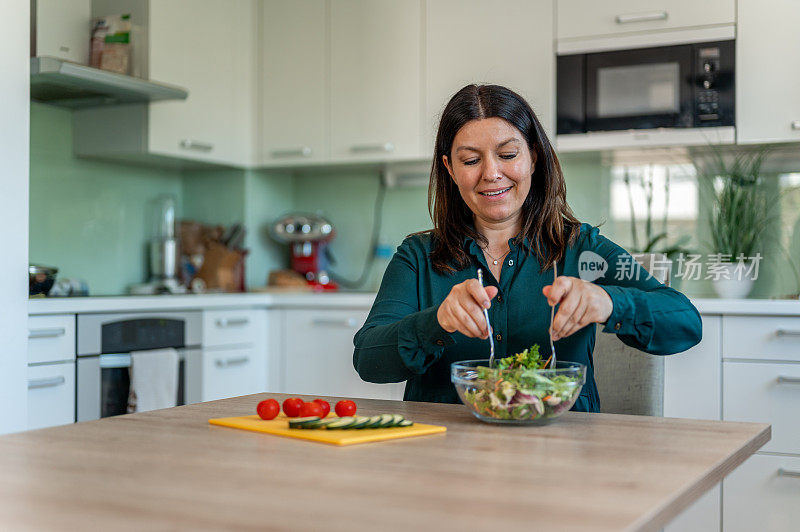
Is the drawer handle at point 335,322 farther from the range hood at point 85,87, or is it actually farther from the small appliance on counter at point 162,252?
the range hood at point 85,87

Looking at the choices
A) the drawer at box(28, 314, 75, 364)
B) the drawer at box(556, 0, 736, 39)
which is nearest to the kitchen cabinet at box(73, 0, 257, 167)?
the drawer at box(28, 314, 75, 364)

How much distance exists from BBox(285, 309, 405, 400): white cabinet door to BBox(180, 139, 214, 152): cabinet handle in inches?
30.3

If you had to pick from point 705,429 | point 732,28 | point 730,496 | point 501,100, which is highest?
point 732,28

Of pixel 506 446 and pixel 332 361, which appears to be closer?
pixel 506 446

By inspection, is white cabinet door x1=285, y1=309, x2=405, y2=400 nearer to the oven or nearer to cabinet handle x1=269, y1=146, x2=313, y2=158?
the oven

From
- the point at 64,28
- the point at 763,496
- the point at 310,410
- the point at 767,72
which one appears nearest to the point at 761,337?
the point at 763,496

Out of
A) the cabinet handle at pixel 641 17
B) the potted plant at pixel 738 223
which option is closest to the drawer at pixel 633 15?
the cabinet handle at pixel 641 17

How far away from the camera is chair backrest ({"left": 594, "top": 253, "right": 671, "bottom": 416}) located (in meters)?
1.73

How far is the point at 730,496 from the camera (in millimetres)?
2824

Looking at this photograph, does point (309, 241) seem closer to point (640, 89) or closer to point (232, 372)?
point (232, 372)

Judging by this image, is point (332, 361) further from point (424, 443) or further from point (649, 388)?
point (424, 443)

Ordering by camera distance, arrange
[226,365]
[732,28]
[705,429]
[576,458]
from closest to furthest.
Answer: [576,458], [705,429], [732,28], [226,365]

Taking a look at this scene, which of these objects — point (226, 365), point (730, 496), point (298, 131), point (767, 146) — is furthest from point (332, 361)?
point (767, 146)

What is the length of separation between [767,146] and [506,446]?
263cm
